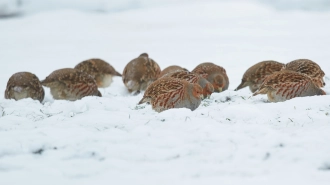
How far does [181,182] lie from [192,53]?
10302 millimetres

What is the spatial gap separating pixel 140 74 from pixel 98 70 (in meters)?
0.93

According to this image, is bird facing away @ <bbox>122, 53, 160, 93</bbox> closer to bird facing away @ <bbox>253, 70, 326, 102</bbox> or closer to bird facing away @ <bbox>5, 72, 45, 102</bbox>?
bird facing away @ <bbox>5, 72, 45, 102</bbox>

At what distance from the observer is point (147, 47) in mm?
14383

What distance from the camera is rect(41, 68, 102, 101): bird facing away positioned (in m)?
7.27

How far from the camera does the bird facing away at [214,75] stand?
7.45m

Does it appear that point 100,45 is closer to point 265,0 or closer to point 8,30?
point 8,30

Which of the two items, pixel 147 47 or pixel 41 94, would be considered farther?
pixel 147 47

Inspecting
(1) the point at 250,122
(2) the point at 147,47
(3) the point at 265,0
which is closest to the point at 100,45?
(2) the point at 147,47

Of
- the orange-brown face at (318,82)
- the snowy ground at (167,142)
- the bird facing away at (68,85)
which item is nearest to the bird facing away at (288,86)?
the snowy ground at (167,142)

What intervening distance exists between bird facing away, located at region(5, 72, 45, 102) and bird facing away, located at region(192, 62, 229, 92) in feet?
8.05

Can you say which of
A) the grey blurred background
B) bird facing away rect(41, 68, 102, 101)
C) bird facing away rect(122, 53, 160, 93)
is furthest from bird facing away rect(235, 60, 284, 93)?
the grey blurred background

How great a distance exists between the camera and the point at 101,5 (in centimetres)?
1862

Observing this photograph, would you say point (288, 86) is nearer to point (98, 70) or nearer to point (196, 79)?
point (196, 79)

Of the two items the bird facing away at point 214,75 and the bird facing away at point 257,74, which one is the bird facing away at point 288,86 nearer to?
the bird facing away at point 257,74
